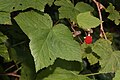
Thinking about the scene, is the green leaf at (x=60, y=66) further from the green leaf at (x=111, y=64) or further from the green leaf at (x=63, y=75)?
the green leaf at (x=111, y=64)

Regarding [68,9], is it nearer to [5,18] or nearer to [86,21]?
[86,21]

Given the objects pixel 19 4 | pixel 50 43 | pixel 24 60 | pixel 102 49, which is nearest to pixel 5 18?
pixel 19 4

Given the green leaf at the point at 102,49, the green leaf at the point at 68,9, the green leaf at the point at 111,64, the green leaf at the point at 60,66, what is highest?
the green leaf at the point at 68,9

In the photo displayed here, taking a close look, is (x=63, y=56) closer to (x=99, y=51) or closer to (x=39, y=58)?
(x=39, y=58)

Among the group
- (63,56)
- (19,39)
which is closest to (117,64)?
(63,56)

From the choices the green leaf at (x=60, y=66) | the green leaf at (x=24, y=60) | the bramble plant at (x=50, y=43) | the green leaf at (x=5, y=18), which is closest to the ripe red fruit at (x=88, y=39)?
the bramble plant at (x=50, y=43)

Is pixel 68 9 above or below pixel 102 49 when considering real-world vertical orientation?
above

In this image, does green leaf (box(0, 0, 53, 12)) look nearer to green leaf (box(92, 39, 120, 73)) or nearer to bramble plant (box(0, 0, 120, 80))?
bramble plant (box(0, 0, 120, 80))
